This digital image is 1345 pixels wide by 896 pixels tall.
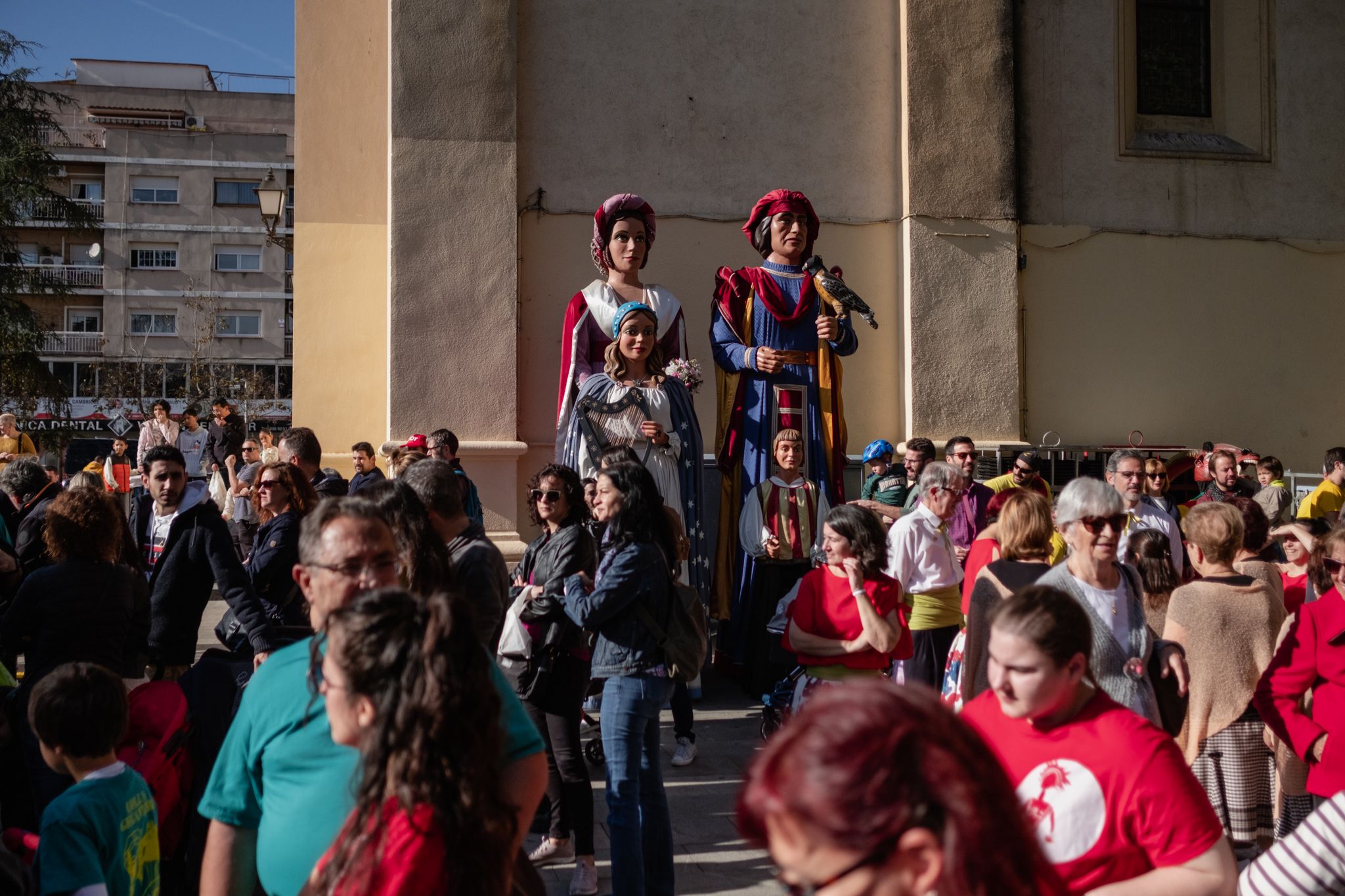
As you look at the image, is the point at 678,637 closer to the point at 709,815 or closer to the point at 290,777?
the point at 709,815

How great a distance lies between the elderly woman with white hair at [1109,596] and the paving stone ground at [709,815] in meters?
1.49

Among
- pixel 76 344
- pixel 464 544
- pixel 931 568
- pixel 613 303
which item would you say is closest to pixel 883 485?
pixel 613 303

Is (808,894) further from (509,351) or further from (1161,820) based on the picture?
(509,351)

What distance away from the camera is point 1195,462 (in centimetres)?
1061

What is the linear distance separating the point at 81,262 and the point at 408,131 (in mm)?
51526

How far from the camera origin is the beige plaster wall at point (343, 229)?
10.4 meters

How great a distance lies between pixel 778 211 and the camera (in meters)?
8.47

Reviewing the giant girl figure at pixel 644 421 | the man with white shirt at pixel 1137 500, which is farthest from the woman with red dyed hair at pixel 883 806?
the giant girl figure at pixel 644 421

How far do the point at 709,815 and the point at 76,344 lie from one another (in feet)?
183

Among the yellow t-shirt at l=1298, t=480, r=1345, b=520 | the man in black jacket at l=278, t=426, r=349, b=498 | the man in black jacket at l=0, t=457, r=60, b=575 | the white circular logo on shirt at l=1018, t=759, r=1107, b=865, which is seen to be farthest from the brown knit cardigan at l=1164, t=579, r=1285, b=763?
the man in black jacket at l=0, t=457, r=60, b=575

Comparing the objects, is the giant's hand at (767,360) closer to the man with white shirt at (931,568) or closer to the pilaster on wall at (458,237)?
the man with white shirt at (931,568)

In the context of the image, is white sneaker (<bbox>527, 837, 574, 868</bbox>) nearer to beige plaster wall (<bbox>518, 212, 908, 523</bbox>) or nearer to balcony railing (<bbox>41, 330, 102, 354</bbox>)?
beige plaster wall (<bbox>518, 212, 908, 523</bbox>)

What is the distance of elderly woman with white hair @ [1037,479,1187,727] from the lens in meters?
3.77

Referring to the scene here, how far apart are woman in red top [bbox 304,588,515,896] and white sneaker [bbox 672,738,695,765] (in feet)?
14.1
